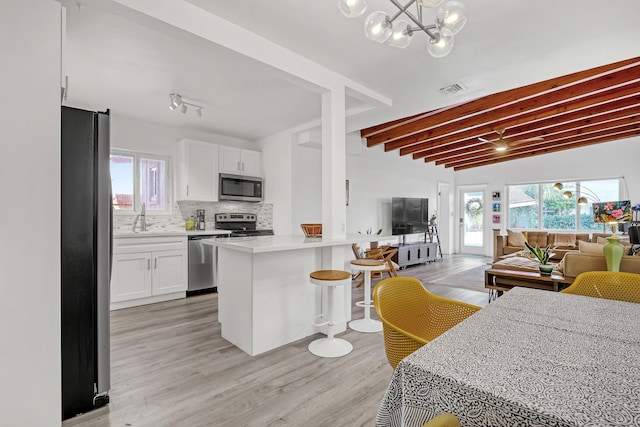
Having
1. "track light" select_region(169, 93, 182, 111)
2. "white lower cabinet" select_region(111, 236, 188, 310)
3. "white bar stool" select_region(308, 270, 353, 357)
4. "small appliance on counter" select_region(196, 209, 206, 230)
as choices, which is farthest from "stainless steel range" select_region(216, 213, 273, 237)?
"white bar stool" select_region(308, 270, 353, 357)

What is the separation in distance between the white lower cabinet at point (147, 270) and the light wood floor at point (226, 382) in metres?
0.69

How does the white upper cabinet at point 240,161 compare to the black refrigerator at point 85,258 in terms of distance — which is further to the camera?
the white upper cabinet at point 240,161

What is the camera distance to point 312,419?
1.75 meters

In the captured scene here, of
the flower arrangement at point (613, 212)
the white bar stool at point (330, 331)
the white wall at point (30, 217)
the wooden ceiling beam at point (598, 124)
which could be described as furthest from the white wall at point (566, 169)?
the white wall at point (30, 217)

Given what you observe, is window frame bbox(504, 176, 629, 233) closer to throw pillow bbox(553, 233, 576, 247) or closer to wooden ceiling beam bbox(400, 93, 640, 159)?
throw pillow bbox(553, 233, 576, 247)

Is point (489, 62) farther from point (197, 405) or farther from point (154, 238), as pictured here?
point (154, 238)

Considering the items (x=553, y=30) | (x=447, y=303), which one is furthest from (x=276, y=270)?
(x=553, y=30)

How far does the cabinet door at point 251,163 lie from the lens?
5.30 meters

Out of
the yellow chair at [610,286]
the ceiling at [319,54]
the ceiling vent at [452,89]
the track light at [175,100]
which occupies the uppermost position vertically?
the ceiling at [319,54]

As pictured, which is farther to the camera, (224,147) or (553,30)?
(224,147)

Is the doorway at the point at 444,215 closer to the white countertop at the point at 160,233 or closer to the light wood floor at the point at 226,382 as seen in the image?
the white countertop at the point at 160,233

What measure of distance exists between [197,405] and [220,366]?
1.55ft

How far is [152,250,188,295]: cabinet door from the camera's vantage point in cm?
400

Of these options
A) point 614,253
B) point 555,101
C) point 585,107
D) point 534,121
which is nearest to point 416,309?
point 614,253
